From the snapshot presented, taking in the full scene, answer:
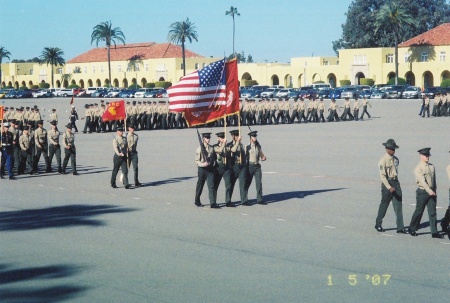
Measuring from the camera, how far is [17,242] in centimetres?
1305

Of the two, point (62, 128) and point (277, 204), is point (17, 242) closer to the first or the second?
point (277, 204)

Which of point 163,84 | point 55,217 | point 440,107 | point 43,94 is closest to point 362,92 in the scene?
point 440,107

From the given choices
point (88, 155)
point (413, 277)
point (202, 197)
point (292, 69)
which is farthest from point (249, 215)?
point (292, 69)

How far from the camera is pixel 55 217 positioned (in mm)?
15586

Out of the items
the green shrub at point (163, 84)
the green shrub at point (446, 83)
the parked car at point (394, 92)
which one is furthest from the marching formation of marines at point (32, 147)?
the green shrub at point (163, 84)

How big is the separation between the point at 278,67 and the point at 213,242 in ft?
306

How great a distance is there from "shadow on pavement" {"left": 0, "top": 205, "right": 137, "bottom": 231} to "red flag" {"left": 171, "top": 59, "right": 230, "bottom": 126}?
2394mm

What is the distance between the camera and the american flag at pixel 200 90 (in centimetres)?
1681

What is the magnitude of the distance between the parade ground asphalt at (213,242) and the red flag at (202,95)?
6.57 ft

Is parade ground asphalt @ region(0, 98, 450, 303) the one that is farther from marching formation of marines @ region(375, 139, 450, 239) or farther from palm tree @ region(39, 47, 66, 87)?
palm tree @ region(39, 47, 66, 87)

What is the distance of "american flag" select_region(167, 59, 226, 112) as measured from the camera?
16.8 metres

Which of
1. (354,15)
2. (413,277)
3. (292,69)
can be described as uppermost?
(354,15)

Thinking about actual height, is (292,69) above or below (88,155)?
above

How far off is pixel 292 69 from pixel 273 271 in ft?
307
